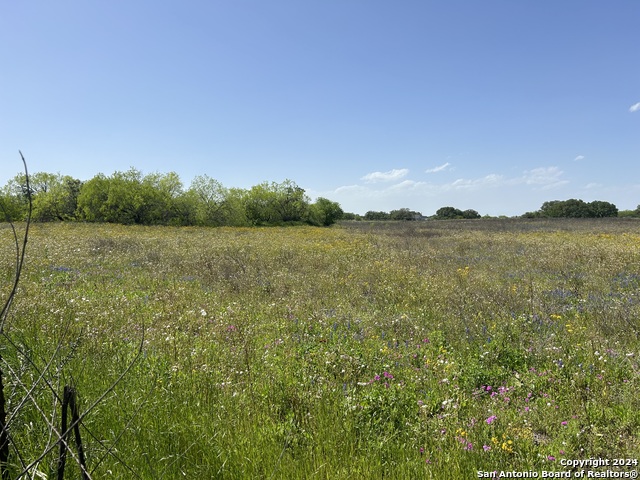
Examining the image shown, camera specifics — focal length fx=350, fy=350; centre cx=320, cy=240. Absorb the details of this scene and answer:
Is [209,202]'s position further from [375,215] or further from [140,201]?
[375,215]

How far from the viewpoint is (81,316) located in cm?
604

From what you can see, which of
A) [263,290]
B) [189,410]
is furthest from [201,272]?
[189,410]

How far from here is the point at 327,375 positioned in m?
4.69

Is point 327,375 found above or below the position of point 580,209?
below

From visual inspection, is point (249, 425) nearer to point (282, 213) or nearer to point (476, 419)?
point (476, 419)

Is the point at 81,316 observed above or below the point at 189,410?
above

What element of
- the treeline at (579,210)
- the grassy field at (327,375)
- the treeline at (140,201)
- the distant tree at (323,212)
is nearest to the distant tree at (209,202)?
the treeline at (140,201)

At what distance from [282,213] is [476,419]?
65655 millimetres

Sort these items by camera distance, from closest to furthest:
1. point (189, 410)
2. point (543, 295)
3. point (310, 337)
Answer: point (189, 410) < point (310, 337) < point (543, 295)

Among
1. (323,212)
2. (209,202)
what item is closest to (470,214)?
(323,212)

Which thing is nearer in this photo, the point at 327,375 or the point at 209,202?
the point at 327,375

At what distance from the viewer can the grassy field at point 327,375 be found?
9.87 feet

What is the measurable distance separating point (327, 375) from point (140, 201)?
52.3 m

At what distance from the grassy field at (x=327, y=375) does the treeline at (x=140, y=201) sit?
4491cm
